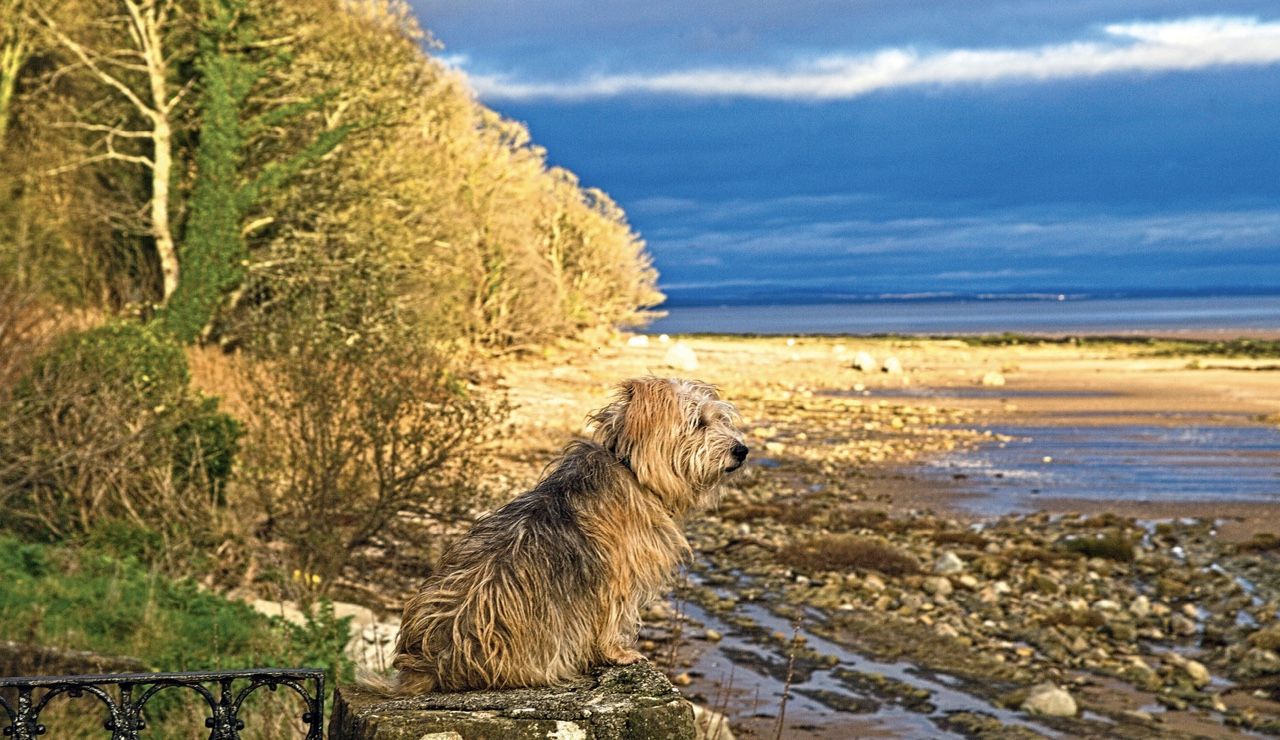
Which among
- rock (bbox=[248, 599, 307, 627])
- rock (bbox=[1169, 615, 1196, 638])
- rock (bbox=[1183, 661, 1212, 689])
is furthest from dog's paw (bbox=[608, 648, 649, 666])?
rock (bbox=[1169, 615, 1196, 638])

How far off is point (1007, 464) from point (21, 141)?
2361 cm

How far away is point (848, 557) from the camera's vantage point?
19422 mm

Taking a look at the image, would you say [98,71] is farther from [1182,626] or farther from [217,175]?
[1182,626]

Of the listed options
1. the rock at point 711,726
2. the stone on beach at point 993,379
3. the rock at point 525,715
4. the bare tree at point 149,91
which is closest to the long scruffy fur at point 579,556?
the rock at point 525,715

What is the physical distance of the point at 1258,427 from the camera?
128ft

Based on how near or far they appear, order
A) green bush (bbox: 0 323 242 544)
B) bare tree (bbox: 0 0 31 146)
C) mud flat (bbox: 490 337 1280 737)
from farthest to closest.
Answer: bare tree (bbox: 0 0 31 146) → green bush (bbox: 0 323 242 544) → mud flat (bbox: 490 337 1280 737)

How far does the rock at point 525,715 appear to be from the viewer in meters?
3.67

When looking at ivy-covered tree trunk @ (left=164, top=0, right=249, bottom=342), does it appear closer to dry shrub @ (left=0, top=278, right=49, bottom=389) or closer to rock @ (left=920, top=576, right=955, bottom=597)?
dry shrub @ (left=0, top=278, right=49, bottom=389)

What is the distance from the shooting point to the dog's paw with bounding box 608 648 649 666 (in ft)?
15.1

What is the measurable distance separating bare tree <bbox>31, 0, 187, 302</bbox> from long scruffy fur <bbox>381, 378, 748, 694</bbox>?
2352 cm

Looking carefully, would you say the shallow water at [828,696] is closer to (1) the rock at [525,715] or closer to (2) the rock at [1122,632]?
(2) the rock at [1122,632]

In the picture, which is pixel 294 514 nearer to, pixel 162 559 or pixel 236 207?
pixel 162 559

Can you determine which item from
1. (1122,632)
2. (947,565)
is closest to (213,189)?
(947,565)

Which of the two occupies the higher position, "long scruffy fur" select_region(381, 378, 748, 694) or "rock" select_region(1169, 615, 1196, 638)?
"long scruffy fur" select_region(381, 378, 748, 694)
